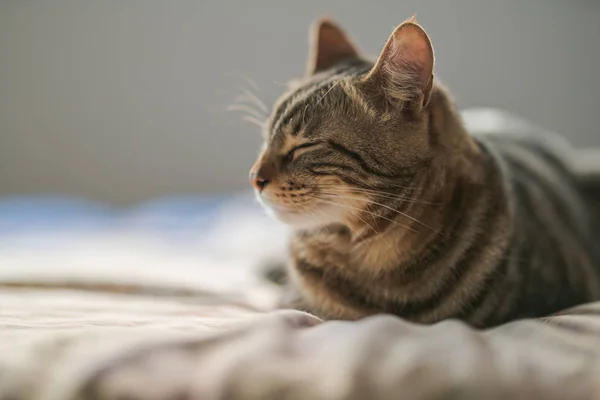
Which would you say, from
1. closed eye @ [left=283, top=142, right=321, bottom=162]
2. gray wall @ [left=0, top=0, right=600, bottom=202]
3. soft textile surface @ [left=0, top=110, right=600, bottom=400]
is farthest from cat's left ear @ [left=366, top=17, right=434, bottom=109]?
gray wall @ [left=0, top=0, right=600, bottom=202]

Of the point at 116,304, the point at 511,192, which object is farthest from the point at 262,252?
the point at 511,192

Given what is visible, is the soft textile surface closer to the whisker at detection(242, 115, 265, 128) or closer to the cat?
the cat

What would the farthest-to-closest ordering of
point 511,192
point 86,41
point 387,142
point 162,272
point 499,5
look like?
point 86,41
point 499,5
point 162,272
point 511,192
point 387,142

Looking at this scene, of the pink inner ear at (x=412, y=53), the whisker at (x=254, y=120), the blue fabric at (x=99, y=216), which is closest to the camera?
the pink inner ear at (x=412, y=53)

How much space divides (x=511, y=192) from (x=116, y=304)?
672mm

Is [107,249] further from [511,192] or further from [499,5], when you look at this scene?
[499,5]

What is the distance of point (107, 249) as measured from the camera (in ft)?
4.73

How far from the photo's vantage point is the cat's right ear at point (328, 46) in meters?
1.08

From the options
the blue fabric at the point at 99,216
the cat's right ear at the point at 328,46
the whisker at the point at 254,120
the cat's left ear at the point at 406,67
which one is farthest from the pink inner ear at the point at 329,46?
the blue fabric at the point at 99,216

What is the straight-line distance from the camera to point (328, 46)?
1085 millimetres

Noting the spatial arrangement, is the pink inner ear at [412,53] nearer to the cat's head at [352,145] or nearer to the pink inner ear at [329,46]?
the cat's head at [352,145]

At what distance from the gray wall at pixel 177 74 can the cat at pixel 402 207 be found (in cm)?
119

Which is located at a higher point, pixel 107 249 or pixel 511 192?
pixel 511 192

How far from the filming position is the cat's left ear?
2.51ft
